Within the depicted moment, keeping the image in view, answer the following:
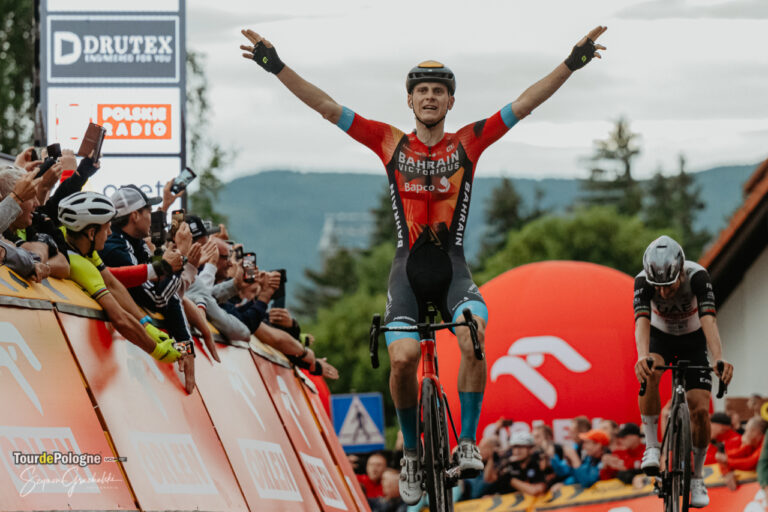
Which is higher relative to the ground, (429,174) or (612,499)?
(429,174)

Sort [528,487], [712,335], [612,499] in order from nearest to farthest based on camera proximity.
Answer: [712,335], [612,499], [528,487]

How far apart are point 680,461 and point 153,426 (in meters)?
4.48

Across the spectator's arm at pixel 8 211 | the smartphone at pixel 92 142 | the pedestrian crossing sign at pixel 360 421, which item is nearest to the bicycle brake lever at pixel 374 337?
the spectator's arm at pixel 8 211

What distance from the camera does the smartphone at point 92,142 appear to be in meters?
10.6

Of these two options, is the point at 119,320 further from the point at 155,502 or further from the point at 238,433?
the point at 238,433

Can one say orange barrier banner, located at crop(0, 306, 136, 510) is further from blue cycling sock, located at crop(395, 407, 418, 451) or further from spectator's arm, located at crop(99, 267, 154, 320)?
blue cycling sock, located at crop(395, 407, 418, 451)

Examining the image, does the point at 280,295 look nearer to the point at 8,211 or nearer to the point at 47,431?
the point at 8,211

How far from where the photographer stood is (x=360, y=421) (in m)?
22.9

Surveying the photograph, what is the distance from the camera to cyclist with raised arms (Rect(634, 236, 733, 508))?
1153 cm

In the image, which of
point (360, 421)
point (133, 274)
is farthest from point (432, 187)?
point (360, 421)

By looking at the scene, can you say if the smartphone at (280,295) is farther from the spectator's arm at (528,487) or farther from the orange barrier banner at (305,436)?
the spectator's arm at (528,487)

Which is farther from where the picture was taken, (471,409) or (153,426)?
(471,409)

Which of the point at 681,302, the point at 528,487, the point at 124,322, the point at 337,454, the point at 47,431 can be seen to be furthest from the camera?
the point at 528,487

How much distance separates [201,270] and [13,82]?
27.7 meters
